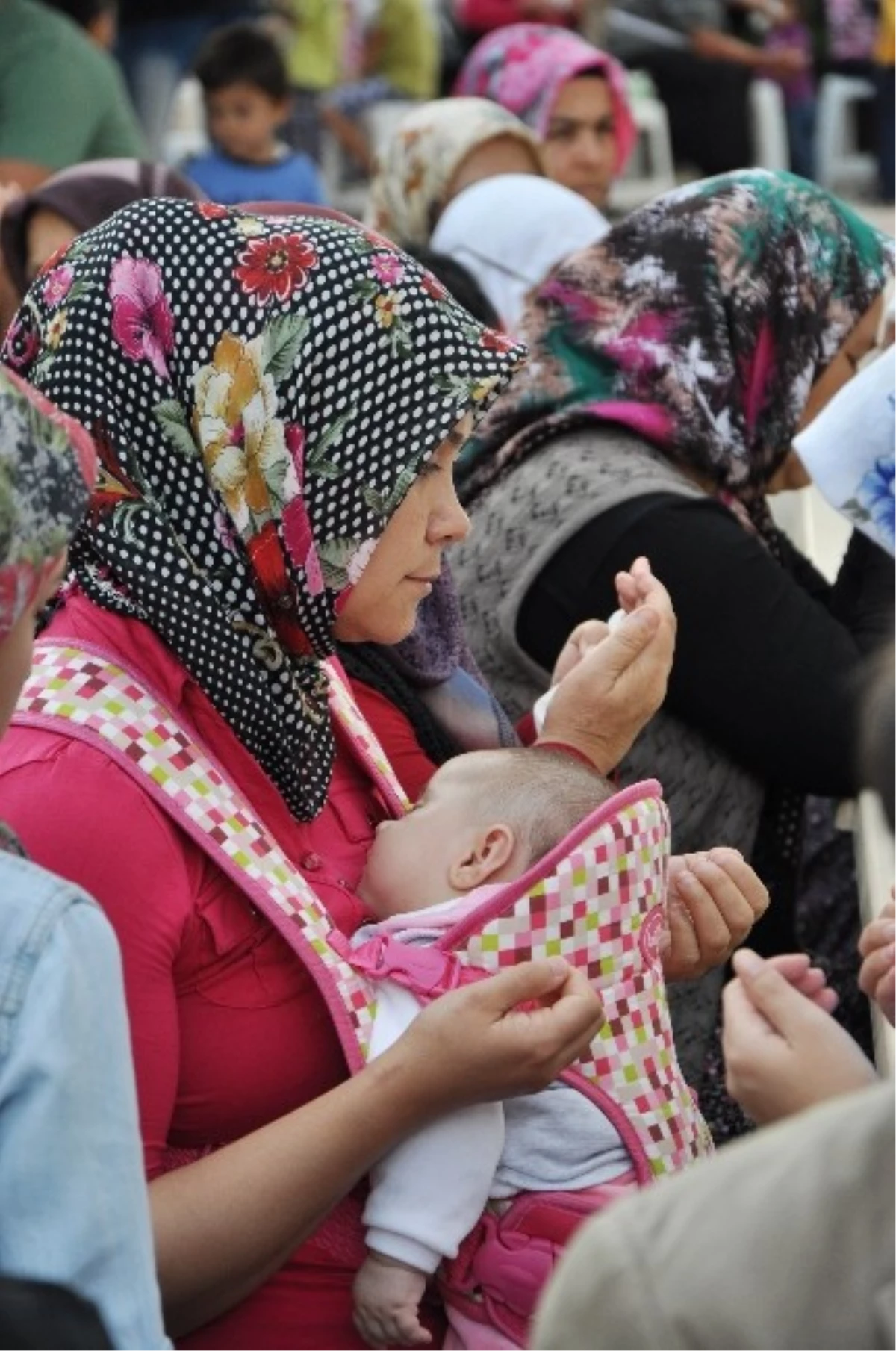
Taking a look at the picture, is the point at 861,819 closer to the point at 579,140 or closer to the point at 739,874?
the point at 739,874

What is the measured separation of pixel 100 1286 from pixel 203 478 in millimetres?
840

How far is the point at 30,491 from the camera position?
1.66 m

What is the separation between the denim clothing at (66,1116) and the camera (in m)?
1.57

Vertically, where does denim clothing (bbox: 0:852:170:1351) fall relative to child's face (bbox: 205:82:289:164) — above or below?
above

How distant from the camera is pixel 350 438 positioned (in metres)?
2.26

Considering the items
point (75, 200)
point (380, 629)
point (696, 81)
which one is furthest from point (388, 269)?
point (696, 81)

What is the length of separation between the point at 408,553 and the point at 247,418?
236mm

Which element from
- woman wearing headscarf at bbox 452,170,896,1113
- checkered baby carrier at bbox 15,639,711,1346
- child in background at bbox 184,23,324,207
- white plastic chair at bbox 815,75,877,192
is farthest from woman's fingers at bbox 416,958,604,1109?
white plastic chair at bbox 815,75,877,192

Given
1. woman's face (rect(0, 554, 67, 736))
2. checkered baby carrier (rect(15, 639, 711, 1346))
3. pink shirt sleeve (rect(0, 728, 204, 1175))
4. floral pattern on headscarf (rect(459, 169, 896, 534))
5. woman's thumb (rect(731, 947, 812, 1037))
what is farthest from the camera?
floral pattern on headscarf (rect(459, 169, 896, 534))

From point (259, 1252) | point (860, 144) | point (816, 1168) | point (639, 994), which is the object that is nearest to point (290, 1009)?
point (259, 1252)

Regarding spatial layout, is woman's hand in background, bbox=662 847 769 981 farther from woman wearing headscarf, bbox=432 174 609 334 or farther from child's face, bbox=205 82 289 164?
child's face, bbox=205 82 289 164

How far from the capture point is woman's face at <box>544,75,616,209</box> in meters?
7.14

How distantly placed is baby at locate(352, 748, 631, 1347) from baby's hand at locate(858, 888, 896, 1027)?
0.28 m

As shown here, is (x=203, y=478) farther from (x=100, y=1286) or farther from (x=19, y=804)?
(x=100, y=1286)
